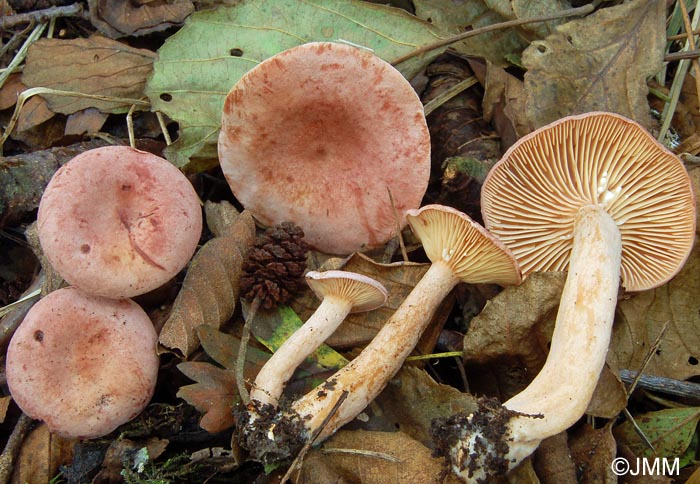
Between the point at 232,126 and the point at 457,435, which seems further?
the point at 232,126

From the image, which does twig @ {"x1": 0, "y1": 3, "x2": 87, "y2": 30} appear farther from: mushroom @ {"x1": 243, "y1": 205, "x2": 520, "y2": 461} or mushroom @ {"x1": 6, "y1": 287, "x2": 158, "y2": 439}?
mushroom @ {"x1": 243, "y1": 205, "x2": 520, "y2": 461}

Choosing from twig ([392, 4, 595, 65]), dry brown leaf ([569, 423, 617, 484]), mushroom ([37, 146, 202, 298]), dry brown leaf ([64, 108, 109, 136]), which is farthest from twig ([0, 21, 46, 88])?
dry brown leaf ([569, 423, 617, 484])

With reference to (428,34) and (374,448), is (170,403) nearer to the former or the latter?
(374,448)

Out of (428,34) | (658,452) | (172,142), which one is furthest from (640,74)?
(172,142)

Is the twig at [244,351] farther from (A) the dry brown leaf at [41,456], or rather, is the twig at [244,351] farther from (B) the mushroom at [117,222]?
(A) the dry brown leaf at [41,456]

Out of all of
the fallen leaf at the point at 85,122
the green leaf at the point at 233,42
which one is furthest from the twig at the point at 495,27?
the fallen leaf at the point at 85,122

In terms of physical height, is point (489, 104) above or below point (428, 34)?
below
